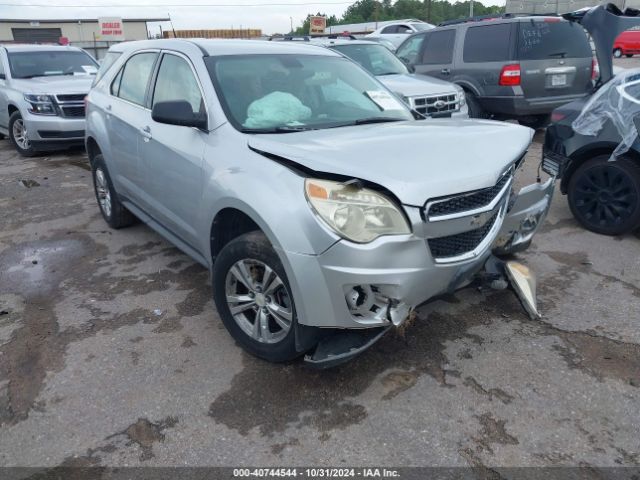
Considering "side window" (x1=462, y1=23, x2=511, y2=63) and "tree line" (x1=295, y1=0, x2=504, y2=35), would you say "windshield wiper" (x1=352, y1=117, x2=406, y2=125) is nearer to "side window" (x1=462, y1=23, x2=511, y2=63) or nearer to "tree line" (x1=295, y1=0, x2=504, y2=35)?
"side window" (x1=462, y1=23, x2=511, y2=63)

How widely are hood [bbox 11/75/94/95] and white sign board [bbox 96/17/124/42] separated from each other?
1597 inches

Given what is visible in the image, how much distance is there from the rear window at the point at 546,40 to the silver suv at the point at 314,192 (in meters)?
5.16

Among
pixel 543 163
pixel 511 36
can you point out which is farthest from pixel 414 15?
pixel 543 163

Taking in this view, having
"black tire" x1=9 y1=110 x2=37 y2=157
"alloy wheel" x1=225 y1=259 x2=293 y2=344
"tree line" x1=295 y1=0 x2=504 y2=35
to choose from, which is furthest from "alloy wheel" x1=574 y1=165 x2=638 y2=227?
"tree line" x1=295 y1=0 x2=504 y2=35

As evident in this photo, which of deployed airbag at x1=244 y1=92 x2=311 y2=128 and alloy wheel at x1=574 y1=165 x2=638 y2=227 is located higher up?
deployed airbag at x1=244 y1=92 x2=311 y2=128

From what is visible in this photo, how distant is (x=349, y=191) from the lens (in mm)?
2531

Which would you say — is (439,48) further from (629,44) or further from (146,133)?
(629,44)

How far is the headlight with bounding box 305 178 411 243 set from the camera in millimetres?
2488

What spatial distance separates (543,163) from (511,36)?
4.53m

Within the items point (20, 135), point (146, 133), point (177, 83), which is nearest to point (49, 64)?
point (20, 135)

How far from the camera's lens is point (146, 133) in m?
3.99

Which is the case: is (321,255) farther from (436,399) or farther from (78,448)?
(78,448)

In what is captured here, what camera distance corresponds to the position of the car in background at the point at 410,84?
7297mm

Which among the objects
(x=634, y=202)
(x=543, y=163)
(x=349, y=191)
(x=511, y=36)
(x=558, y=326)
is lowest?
(x=558, y=326)
